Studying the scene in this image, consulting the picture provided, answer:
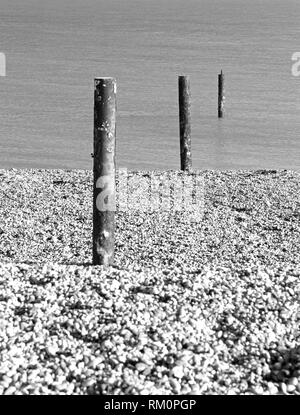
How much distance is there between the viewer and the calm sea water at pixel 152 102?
23.5 metres

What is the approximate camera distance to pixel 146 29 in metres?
86.8

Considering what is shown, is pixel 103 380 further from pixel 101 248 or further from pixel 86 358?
pixel 101 248

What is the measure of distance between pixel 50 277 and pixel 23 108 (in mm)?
24727

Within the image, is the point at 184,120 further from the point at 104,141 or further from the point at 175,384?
the point at 175,384

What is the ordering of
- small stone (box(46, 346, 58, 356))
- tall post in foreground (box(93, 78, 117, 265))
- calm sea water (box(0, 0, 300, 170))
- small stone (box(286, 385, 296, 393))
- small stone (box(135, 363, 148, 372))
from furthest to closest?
calm sea water (box(0, 0, 300, 170)) < tall post in foreground (box(93, 78, 117, 265)) < small stone (box(46, 346, 58, 356)) < small stone (box(135, 363, 148, 372)) < small stone (box(286, 385, 296, 393))

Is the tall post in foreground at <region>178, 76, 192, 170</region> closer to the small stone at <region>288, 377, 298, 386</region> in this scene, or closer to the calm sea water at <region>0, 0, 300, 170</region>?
the calm sea water at <region>0, 0, 300, 170</region>

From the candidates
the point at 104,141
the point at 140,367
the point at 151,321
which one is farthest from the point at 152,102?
the point at 140,367

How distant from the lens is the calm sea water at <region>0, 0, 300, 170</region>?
23.5 m

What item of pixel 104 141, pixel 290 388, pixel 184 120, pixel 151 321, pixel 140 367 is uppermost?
pixel 184 120

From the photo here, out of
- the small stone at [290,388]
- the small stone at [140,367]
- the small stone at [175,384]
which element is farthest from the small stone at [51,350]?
the small stone at [290,388]

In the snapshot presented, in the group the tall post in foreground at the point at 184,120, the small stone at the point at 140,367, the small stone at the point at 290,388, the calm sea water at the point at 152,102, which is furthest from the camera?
the calm sea water at the point at 152,102

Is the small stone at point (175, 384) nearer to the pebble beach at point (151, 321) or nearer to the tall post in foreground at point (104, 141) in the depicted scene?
the pebble beach at point (151, 321)

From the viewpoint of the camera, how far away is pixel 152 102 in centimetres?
3372

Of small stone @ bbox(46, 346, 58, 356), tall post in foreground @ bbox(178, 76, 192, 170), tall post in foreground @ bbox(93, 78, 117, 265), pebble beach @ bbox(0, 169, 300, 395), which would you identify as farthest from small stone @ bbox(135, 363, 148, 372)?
tall post in foreground @ bbox(178, 76, 192, 170)
